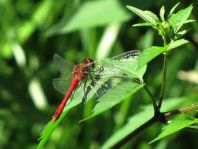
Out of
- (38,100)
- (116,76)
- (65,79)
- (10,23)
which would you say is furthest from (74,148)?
(116,76)

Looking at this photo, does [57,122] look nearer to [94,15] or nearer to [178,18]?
[178,18]

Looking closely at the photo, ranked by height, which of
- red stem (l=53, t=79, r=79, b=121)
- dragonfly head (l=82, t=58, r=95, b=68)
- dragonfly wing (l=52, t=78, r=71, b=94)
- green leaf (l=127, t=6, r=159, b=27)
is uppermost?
green leaf (l=127, t=6, r=159, b=27)

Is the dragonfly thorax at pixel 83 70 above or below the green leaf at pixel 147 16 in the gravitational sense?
below

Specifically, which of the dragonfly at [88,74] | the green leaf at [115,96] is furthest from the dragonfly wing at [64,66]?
the green leaf at [115,96]

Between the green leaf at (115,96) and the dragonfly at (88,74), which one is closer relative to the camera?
the green leaf at (115,96)

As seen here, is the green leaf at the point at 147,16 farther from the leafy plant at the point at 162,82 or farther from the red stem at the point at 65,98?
the red stem at the point at 65,98

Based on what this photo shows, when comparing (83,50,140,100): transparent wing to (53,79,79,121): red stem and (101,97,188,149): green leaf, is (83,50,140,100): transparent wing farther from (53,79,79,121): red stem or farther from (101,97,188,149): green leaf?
(101,97,188,149): green leaf

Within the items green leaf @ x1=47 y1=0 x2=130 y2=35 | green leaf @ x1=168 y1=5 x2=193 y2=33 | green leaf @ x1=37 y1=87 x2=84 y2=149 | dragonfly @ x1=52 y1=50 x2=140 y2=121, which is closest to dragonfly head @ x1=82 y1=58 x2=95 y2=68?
dragonfly @ x1=52 y1=50 x2=140 y2=121
